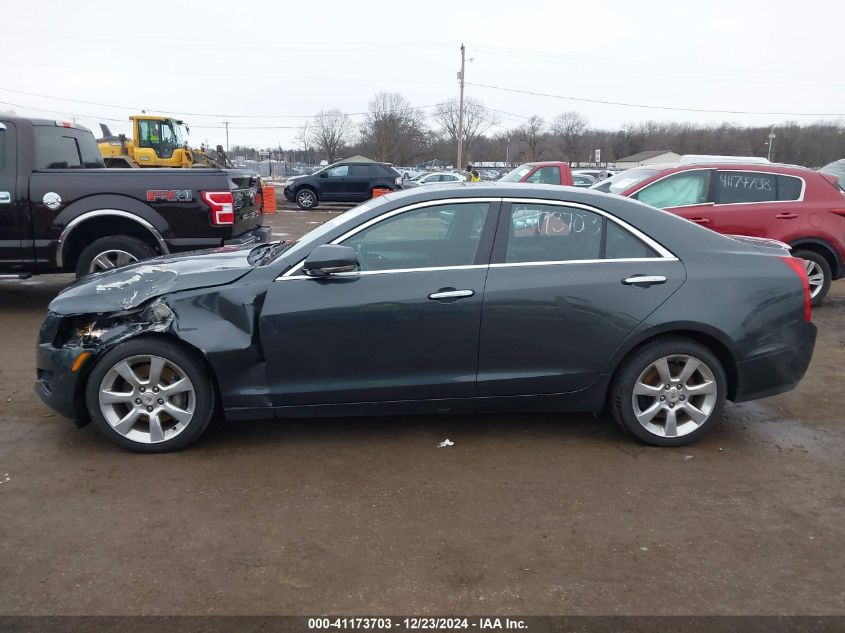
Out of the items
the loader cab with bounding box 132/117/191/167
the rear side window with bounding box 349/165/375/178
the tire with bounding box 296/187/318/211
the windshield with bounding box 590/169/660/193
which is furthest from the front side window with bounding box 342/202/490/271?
the loader cab with bounding box 132/117/191/167

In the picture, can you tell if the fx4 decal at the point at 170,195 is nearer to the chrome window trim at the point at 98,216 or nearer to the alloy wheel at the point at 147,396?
the chrome window trim at the point at 98,216

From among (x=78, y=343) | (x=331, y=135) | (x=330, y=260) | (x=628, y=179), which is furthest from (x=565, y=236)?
(x=331, y=135)

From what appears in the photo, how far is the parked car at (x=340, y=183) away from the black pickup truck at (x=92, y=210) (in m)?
17.6

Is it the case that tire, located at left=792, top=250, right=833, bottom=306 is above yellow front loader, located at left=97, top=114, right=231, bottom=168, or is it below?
below

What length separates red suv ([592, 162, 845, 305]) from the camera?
7.91 m

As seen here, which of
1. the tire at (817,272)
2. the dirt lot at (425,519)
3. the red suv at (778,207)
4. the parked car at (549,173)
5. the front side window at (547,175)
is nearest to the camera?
the dirt lot at (425,519)

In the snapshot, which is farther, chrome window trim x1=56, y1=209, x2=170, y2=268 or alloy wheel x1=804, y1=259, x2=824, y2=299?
alloy wheel x1=804, y1=259, x2=824, y2=299

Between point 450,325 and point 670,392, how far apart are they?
1454mm

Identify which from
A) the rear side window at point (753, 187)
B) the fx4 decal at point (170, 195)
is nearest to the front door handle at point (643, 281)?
the rear side window at point (753, 187)

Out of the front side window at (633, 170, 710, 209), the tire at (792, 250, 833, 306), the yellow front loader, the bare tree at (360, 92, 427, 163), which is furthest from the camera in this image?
the bare tree at (360, 92, 427, 163)

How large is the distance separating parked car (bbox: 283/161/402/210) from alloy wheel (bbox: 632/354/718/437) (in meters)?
21.5

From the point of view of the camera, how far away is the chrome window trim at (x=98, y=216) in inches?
281

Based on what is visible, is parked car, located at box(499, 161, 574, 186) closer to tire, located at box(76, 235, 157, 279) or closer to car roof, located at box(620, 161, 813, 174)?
car roof, located at box(620, 161, 813, 174)

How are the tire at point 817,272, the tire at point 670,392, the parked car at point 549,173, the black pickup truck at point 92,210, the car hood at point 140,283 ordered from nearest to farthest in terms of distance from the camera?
1. the car hood at point 140,283
2. the tire at point 670,392
3. the black pickup truck at point 92,210
4. the tire at point 817,272
5. the parked car at point 549,173
